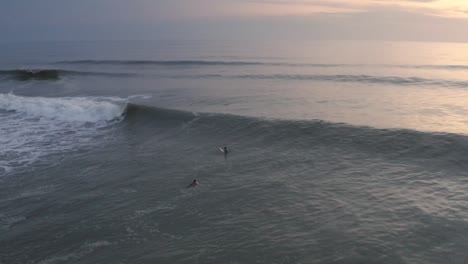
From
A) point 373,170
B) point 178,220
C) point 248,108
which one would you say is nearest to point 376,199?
point 373,170

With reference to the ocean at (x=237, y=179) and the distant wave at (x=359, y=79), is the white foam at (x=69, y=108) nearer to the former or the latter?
the ocean at (x=237, y=179)

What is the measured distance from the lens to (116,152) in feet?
80.0

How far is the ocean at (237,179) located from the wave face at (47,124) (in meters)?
0.18

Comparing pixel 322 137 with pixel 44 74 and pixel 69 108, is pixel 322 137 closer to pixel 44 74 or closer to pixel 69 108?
pixel 69 108

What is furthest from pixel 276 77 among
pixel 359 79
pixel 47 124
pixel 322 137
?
pixel 47 124

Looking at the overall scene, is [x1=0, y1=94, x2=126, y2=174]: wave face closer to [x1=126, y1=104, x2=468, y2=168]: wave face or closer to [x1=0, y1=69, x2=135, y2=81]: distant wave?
[x1=126, y1=104, x2=468, y2=168]: wave face

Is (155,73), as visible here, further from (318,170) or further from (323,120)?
(318,170)

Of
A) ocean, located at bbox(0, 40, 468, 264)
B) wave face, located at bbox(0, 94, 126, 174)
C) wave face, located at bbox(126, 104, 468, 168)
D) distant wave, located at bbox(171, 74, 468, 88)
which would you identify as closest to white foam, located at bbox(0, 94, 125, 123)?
wave face, located at bbox(0, 94, 126, 174)

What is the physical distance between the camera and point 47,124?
3253cm

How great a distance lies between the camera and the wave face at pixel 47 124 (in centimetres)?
2450

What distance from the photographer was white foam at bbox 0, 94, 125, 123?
34719mm

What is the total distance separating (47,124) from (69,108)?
4.28 m

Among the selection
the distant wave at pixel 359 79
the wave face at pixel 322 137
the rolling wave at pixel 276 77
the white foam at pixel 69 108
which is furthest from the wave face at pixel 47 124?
the distant wave at pixel 359 79

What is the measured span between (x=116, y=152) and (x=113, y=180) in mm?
5153
